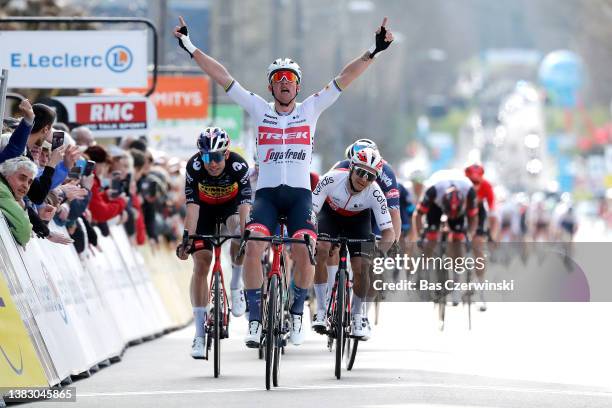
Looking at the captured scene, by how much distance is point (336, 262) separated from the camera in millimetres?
17500

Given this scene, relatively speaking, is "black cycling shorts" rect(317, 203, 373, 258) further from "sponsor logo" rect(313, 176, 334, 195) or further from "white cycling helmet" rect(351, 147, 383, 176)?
"white cycling helmet" rect(351, 147, 383, 176)

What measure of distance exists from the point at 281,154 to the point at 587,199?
11231cm

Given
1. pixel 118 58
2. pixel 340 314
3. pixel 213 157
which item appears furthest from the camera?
pixel 118 58

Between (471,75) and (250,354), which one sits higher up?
(471,75)

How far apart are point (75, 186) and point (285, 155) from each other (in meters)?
2.04

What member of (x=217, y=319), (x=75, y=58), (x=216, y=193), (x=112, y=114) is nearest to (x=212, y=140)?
Answer: (x=216, y=193)

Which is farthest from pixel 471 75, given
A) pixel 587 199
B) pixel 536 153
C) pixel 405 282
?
pixel 405 282

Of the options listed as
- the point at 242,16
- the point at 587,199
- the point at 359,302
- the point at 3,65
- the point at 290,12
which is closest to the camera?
the point at 359,302

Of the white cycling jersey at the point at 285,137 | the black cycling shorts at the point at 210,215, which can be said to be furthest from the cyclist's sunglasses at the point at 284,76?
the black cycling shorts at the point at 210,215

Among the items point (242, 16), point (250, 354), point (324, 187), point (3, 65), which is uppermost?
point (242, 16)

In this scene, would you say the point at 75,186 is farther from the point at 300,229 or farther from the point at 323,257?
the point at 300,229

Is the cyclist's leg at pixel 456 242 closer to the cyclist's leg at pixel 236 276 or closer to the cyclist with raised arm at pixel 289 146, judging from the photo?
the cyclist's leg at pixel 236 276

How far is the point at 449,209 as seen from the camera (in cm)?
2416

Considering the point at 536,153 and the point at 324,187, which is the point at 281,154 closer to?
the point at 324,187
